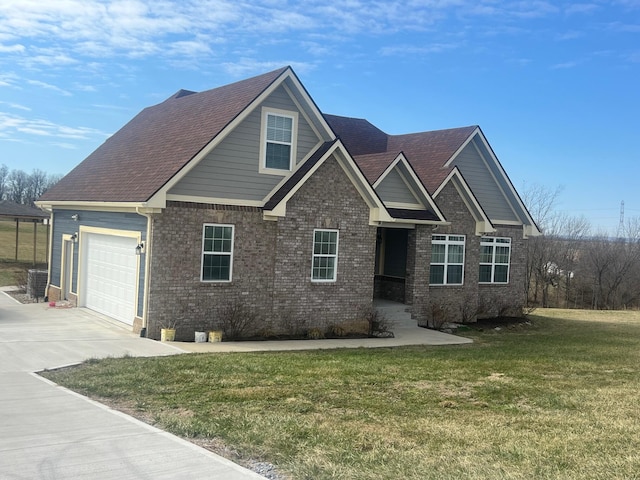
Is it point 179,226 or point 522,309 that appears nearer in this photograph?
point 179,226

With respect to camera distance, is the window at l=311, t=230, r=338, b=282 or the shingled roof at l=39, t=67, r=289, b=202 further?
the window at l=311, t=230, r=338, b=282

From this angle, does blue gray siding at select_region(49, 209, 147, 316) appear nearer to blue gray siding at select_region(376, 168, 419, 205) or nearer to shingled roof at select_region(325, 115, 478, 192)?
shingled roof at select_region(325, 115, 478, 192)

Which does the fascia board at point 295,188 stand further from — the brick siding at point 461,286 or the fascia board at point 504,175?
the fascia board at point 504,175

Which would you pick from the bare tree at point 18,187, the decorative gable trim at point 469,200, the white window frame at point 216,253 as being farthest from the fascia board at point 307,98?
the bare tree at point 18,187

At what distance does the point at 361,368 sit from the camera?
39.5 ft

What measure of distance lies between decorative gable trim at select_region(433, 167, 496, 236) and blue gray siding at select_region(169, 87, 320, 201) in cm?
669

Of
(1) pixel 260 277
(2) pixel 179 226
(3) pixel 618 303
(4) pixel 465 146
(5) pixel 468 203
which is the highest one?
(4) pixel 465 146

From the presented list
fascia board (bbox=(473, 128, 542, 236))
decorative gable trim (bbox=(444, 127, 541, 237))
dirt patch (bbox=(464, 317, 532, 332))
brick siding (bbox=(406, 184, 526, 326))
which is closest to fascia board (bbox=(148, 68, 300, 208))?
brick siding (bbox=(406, 184, 526, 326))

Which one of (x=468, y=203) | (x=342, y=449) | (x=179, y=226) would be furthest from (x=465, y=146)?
(x=342, y=449)

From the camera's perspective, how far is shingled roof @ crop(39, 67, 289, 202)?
1597cm

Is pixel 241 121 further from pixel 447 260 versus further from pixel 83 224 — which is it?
pixel 447 260

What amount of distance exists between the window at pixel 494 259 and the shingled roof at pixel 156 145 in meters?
11.2

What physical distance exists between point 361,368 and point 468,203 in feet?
38.2

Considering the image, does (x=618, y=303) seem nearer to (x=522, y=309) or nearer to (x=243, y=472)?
(x=522, y=309)
